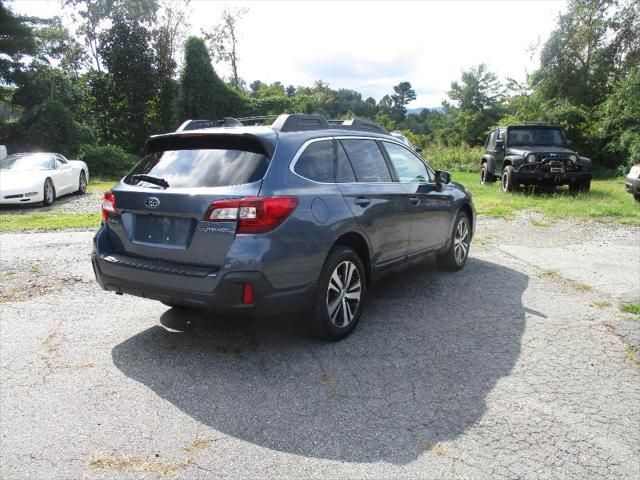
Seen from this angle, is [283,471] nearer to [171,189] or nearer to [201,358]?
[201,358]

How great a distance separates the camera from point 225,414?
3.23m

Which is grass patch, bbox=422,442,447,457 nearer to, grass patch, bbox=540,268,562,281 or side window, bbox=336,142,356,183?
side window, bbox=336,142,356,183

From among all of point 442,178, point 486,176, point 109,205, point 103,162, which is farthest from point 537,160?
point 103,162

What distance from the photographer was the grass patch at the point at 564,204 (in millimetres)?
11307

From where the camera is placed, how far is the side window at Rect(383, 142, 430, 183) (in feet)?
18.1

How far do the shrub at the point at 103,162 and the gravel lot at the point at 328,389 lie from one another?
67.6ft

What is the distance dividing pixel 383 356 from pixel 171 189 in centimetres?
202

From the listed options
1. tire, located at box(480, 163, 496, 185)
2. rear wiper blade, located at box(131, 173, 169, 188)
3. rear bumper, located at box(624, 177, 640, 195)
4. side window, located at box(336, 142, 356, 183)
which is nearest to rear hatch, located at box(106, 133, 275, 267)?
rear wiper blade, located at box(131, 173, 169, 188)

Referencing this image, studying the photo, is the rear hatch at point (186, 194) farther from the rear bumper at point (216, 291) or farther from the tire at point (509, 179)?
the tire at point (509, 179)

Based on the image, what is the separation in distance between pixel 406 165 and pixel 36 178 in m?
10.8

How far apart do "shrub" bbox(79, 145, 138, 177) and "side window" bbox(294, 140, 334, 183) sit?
22.5m

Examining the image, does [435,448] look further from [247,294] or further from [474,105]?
[474,105]

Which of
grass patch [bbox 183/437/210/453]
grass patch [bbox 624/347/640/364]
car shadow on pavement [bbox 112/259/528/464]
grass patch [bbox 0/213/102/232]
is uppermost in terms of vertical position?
grass patch [bbox 624/347/640/364]

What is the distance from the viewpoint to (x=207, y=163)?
4008mm
